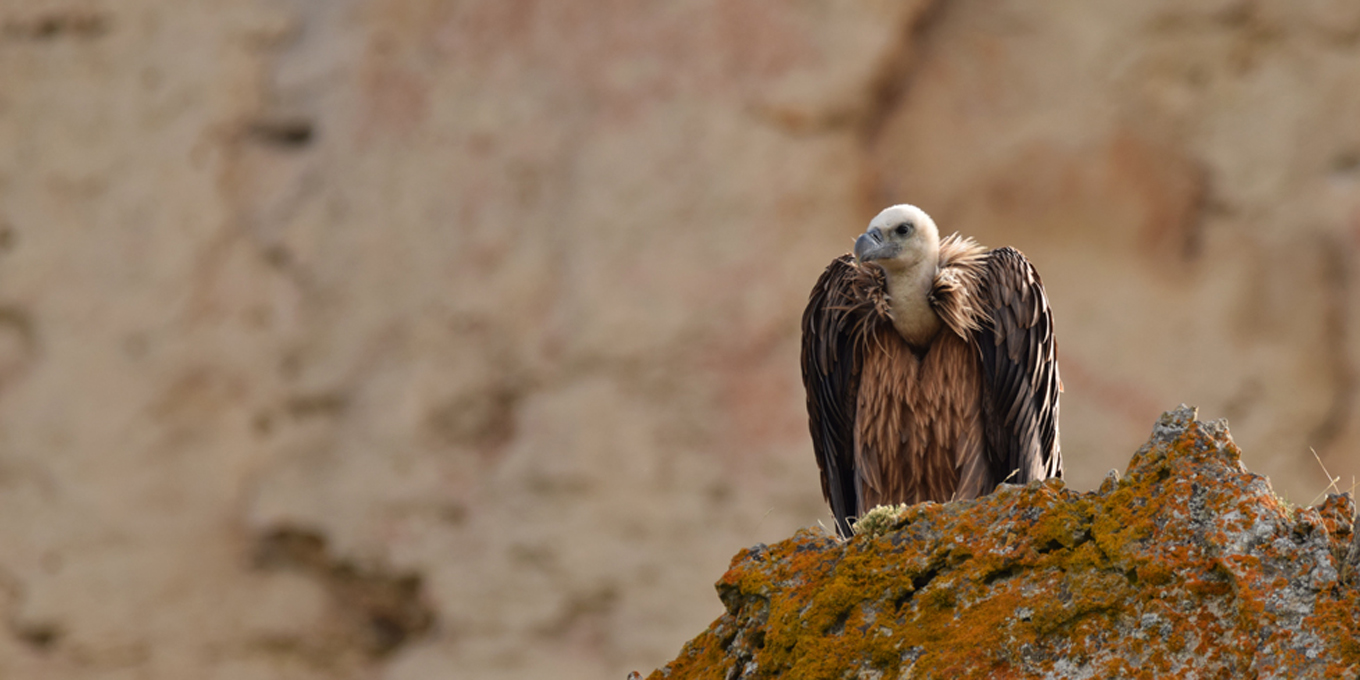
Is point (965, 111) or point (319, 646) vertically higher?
point (965, 111)

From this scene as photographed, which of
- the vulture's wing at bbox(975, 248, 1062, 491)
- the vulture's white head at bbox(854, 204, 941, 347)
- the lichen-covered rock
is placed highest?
Answer: the vulture's white head at bbox(854, 204, 941, 347)

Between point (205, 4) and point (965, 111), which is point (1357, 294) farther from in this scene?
point (205, 4)

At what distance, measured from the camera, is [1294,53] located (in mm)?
9789

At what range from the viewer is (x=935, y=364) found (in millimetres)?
4738

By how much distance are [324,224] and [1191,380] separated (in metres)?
6.37

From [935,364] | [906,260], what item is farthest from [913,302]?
[935,364]

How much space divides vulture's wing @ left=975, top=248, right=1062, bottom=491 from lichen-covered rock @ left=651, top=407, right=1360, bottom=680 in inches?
80.3

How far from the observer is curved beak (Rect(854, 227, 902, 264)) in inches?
180

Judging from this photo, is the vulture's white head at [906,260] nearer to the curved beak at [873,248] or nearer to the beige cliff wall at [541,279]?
the curved beak at [873,248]

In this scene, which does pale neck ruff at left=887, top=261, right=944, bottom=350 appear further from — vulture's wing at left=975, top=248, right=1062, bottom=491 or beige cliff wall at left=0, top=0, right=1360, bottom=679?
beige cliff wall at left=0, top=0, right=1360, bottom=679

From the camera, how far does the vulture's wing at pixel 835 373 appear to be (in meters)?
4.84

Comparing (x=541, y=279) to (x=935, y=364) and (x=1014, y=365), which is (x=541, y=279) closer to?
(x=935, y=364)

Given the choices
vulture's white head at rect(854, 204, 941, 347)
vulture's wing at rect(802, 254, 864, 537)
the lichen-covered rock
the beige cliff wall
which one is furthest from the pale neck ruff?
the beige cliff wall

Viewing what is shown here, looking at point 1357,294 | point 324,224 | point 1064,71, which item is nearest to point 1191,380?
point 1357,294
